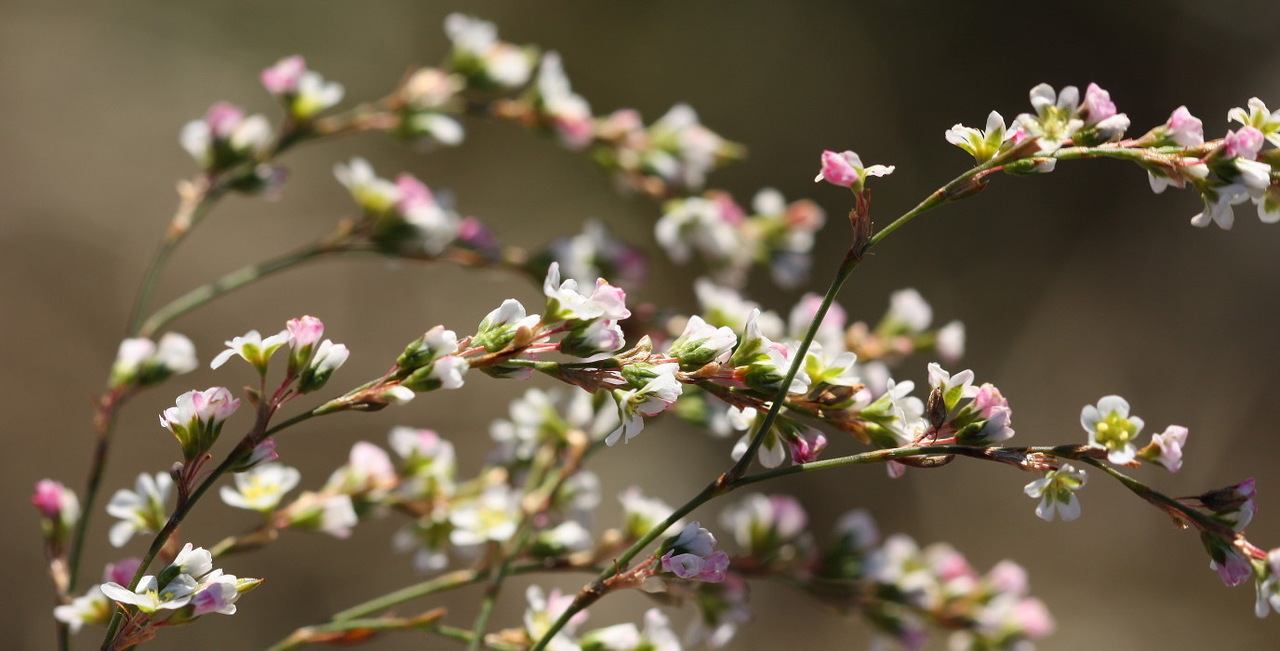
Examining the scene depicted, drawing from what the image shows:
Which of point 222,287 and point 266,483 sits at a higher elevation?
point 222,287

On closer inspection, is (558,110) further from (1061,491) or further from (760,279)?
(760,279)

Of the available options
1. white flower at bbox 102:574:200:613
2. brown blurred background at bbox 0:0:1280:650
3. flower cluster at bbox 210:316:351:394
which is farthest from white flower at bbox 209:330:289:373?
brown blurred background at bbox 0:0:1280:650

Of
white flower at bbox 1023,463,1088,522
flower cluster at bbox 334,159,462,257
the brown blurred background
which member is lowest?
white flower at bbox 1023,463,1088,522

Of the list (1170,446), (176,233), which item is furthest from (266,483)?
(1170,446)

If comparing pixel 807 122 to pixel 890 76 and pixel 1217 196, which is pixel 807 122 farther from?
pixel 1217 196

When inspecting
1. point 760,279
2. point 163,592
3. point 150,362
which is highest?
point 760,279

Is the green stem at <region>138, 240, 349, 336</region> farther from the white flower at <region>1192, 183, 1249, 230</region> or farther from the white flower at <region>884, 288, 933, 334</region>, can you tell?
the white flower at <region>1192, 183, 1249, 230</region>

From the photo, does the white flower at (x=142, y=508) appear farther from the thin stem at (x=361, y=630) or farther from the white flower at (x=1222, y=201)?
the white flower at (x=1222, y=201)

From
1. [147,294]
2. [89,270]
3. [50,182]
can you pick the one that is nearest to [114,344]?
[89,270]

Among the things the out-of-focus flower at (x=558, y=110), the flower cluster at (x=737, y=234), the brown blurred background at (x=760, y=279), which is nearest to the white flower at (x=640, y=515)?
the flower cluster at (x=737, y=234)
